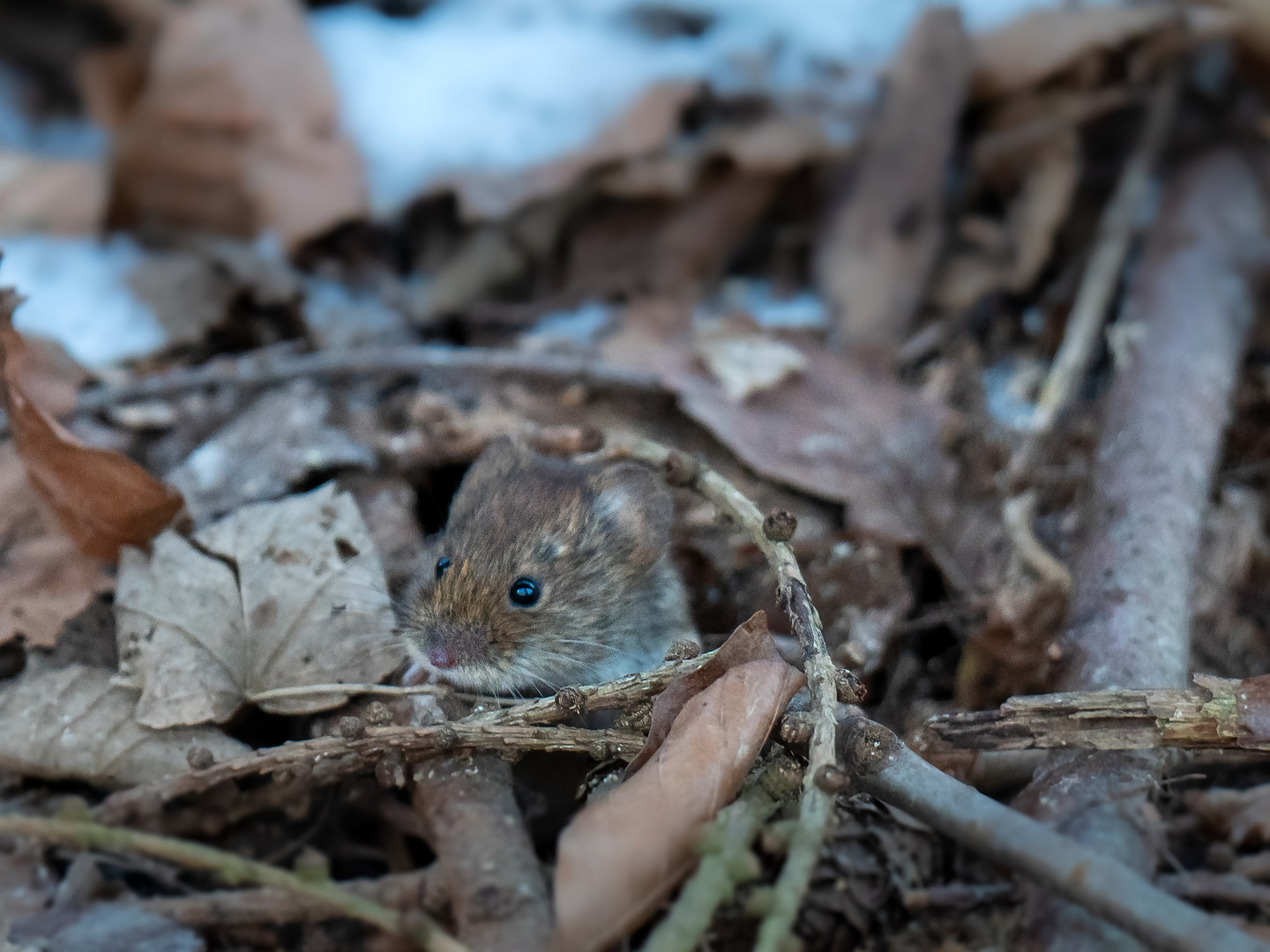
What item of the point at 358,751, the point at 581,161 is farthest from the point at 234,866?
the point at 581,161

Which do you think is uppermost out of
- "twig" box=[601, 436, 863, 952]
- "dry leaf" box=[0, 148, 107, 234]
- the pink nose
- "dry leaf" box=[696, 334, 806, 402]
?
"dry leaf" box=[0, 148, 107, 234]

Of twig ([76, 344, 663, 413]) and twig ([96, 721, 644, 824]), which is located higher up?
twig ([76, 344, 663, 413])

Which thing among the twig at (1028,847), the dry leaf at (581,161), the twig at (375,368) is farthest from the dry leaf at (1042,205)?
the twig at (1028,847)

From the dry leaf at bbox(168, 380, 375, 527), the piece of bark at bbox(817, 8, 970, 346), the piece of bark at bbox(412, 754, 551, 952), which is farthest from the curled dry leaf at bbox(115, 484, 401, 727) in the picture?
the piece of bark at bbox(817, 8, 970, 346)

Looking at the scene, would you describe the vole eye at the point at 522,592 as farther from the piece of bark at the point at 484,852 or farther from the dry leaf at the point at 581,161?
the dry leaf at the point at 581,161

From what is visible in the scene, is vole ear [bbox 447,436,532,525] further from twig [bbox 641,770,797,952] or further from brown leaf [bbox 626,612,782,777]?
twig [bbox 641,770,797,952]

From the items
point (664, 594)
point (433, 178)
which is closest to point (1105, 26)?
point (433, 178)

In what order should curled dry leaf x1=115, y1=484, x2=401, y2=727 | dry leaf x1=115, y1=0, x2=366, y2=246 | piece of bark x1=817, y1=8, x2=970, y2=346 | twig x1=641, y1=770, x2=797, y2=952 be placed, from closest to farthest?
twig x1=641, y1=770, x2=797, y2=952, curled dry leaf x1=115, y1=484, x2=401, y2=727, piece of bark x1=817, y1=8, x2=970, y2=346, dry leaf x1=115, y1=0, x2=366, y2=246
